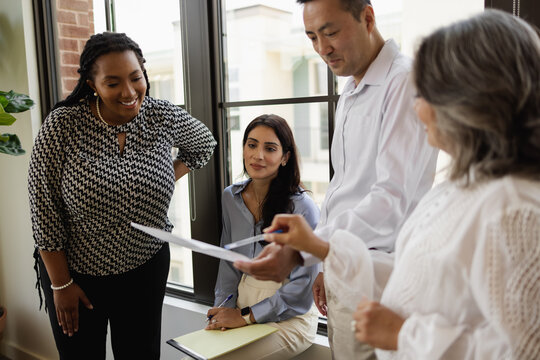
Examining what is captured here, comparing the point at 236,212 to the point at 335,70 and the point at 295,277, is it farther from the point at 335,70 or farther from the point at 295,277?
the point at 335,70

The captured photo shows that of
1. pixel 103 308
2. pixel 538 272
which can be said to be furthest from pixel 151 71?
pixel 538 272

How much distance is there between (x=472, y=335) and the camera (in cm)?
79

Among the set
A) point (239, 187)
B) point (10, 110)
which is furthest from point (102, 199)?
point (10, 110)

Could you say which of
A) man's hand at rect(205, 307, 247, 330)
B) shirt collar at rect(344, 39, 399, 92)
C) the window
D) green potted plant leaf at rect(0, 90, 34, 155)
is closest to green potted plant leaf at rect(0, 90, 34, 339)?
green potted plant leaf at rect(0, 90, 34, 155)

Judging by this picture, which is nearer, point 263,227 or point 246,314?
point 246,314

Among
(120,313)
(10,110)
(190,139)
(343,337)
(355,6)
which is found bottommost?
(120,313)

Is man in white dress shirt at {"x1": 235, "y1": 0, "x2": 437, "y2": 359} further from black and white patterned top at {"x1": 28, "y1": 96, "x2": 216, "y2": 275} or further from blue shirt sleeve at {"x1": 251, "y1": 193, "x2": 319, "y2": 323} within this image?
black and white patterned top at {"x1": 28, "y1": 96, "x2": 216, "y2": 275}

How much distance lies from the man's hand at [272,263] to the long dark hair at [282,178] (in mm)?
729

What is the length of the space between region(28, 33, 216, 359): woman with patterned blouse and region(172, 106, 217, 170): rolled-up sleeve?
0.07 meters

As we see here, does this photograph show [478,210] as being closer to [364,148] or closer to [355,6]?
[364,148]

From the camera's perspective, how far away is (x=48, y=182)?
1.57 metres

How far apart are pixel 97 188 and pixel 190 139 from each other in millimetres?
448

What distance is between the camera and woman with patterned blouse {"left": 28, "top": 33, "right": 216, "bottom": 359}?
1576 millimetres

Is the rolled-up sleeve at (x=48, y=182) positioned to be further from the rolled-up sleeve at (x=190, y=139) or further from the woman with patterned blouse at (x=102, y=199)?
the rolled-up sleeve at (x=190, y=139)
